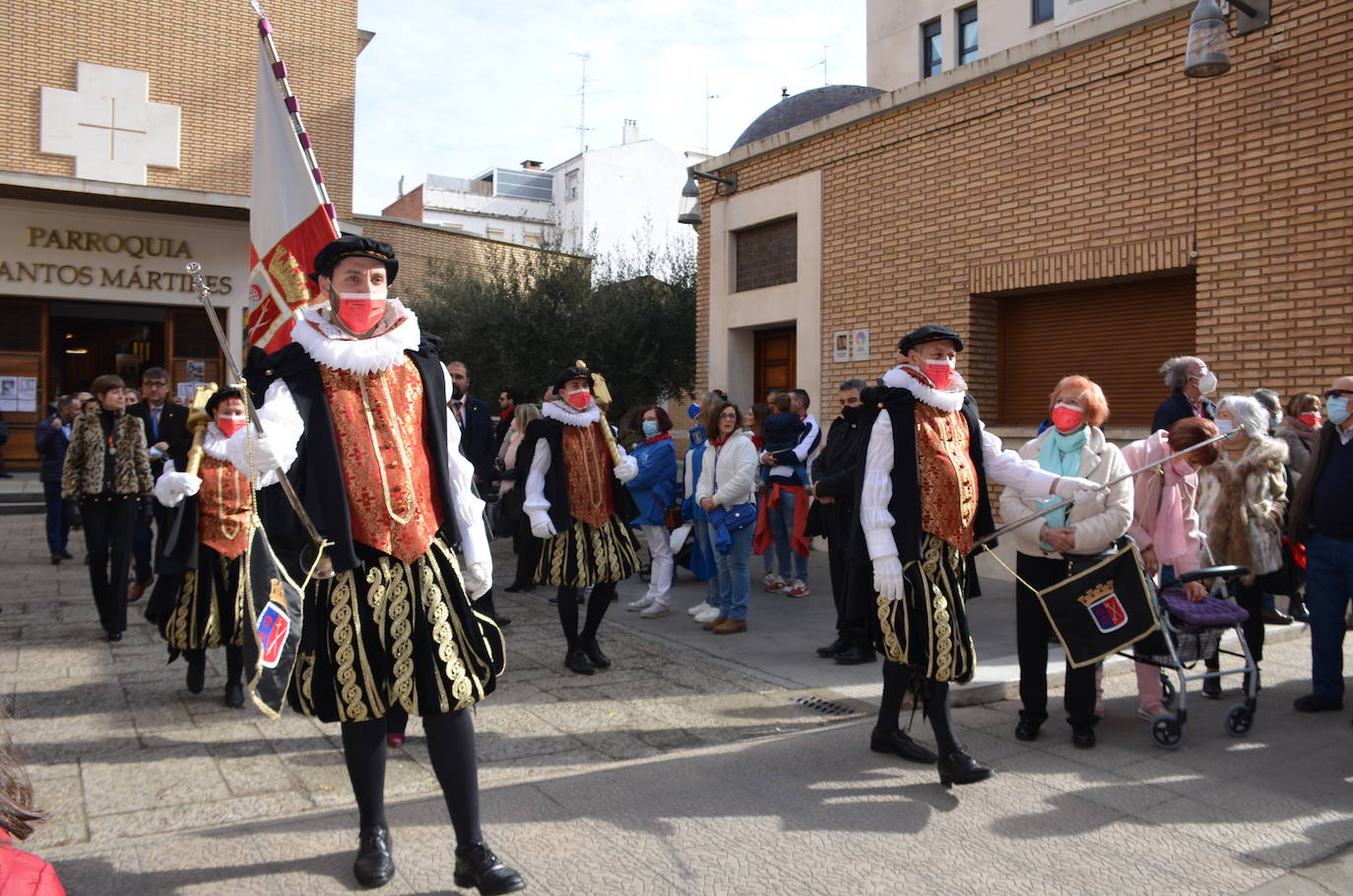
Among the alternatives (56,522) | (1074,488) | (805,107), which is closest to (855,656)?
(1074,488)

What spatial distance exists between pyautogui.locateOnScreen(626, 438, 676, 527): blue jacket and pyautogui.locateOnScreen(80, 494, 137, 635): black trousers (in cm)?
372

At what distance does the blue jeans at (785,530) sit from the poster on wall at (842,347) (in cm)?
322

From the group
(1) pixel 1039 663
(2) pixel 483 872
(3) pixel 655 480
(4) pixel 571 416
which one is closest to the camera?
(2) pixel 483 872

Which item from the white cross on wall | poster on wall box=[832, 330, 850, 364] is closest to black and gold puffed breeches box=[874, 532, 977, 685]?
poster on wall box=[832, 330, 850, 364]

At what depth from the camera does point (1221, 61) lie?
7453 mm

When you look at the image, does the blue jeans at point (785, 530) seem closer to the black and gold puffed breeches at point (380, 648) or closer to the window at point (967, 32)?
the black and gold puffed breeches at point (380, 648)

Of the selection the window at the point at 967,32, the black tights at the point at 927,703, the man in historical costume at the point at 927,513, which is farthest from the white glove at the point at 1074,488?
the window at the point at 967,32

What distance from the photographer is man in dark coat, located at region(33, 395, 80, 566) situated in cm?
1089

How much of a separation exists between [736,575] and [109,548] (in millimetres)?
4632

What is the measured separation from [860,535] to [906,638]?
0.48 metres

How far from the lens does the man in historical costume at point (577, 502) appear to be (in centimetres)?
620

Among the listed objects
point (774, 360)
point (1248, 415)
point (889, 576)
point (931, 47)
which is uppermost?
point (931, 47)

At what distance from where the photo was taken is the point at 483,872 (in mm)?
3219

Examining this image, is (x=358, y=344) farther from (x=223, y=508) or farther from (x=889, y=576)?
(x=223, y=508)
